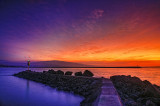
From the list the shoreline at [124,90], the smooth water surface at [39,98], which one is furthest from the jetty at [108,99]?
the smooth water surface at [39,98]

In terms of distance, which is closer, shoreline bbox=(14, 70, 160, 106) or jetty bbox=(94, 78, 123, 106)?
jetty bbox=(94, 78, 123, 106)

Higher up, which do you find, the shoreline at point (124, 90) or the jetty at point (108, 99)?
the jetty at point (108, 99)

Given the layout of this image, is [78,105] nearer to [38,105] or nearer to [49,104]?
[49,104]

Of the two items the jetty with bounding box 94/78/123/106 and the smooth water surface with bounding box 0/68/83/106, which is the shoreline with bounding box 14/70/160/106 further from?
the smooth water surface with bounding box 0/68/83/106

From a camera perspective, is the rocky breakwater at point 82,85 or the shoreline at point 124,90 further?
the rocky breakwater at point 82,85

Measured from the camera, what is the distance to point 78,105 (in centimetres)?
655

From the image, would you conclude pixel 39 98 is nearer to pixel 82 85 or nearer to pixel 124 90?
pixel 82 85

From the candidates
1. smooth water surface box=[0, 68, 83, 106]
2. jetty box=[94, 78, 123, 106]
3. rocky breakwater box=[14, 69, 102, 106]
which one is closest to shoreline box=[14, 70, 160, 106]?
rocky breakwater box=[14, 69, 102, 106]

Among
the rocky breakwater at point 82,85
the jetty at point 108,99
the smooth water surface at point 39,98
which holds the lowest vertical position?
the smooth water surface at point 39,98

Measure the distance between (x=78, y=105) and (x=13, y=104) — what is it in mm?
4063

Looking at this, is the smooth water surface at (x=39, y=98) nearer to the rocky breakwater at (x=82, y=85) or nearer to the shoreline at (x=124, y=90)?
the rocky breakwater at (x=82, y=85)

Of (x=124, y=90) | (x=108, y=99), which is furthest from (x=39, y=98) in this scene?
(x=124, y=90)

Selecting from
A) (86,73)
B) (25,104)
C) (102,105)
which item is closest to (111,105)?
(102,105)

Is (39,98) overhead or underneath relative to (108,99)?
underneath
